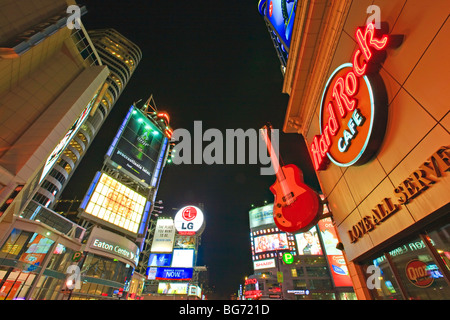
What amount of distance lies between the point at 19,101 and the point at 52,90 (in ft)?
8.43

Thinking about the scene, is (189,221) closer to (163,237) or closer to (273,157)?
(163,237)

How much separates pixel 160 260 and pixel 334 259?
35428 millimetres

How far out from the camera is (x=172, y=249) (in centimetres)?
4209

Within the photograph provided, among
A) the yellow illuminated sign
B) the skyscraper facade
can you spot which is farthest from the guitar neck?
the yellow illuminated sign

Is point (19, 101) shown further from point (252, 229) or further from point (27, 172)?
point (252, 229)

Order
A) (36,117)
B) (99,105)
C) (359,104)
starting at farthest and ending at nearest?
(99,105) → (36,117) → (359,104)

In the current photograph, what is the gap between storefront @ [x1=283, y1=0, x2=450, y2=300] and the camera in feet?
13.0

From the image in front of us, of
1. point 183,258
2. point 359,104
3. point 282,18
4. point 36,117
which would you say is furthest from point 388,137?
point 183,258

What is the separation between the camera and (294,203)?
8.37 meters

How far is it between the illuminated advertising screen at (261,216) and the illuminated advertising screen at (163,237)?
37475 mm

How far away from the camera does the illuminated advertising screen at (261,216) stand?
7325 cm

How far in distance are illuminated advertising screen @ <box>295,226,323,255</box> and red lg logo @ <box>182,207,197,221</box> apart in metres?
31.7

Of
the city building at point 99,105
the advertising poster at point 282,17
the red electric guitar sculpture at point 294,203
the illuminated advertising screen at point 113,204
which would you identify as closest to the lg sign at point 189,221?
the illuminated advertising screen at point 113,204

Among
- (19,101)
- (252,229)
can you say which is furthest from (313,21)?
(252,229)
